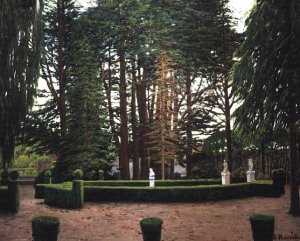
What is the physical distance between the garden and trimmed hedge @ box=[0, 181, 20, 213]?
0.06 metres

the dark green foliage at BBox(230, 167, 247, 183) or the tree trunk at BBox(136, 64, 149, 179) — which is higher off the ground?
the tree trunk at BBox(136, 64, 149, 179)

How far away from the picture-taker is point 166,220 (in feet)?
48.3

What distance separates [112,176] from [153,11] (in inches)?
557

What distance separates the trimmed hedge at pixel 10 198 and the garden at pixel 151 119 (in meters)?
0.06

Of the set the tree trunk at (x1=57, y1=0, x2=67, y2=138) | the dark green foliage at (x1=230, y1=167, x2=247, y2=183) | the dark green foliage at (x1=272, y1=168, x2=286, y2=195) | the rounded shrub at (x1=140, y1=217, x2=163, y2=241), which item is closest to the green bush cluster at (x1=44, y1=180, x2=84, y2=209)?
the rounded shrub at (x1=140, y1=217, x2=163, y2=241)

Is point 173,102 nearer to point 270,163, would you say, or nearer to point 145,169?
point 145,169

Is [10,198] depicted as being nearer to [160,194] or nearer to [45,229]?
[160,194]

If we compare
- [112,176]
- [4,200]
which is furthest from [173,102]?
[4,200]

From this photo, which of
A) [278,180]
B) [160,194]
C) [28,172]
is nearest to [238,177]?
[278,180]

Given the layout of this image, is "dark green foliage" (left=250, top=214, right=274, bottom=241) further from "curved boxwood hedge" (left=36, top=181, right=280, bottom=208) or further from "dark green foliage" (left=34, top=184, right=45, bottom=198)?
"dark green foliage" (left=34, top=184, right=45, bottom=198)

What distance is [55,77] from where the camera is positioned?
33.2 metres

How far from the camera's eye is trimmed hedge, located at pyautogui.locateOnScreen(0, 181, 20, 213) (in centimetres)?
1678

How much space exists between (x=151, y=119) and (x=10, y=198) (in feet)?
64.7

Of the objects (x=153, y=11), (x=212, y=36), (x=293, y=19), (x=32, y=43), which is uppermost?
(x=153, y=11)
